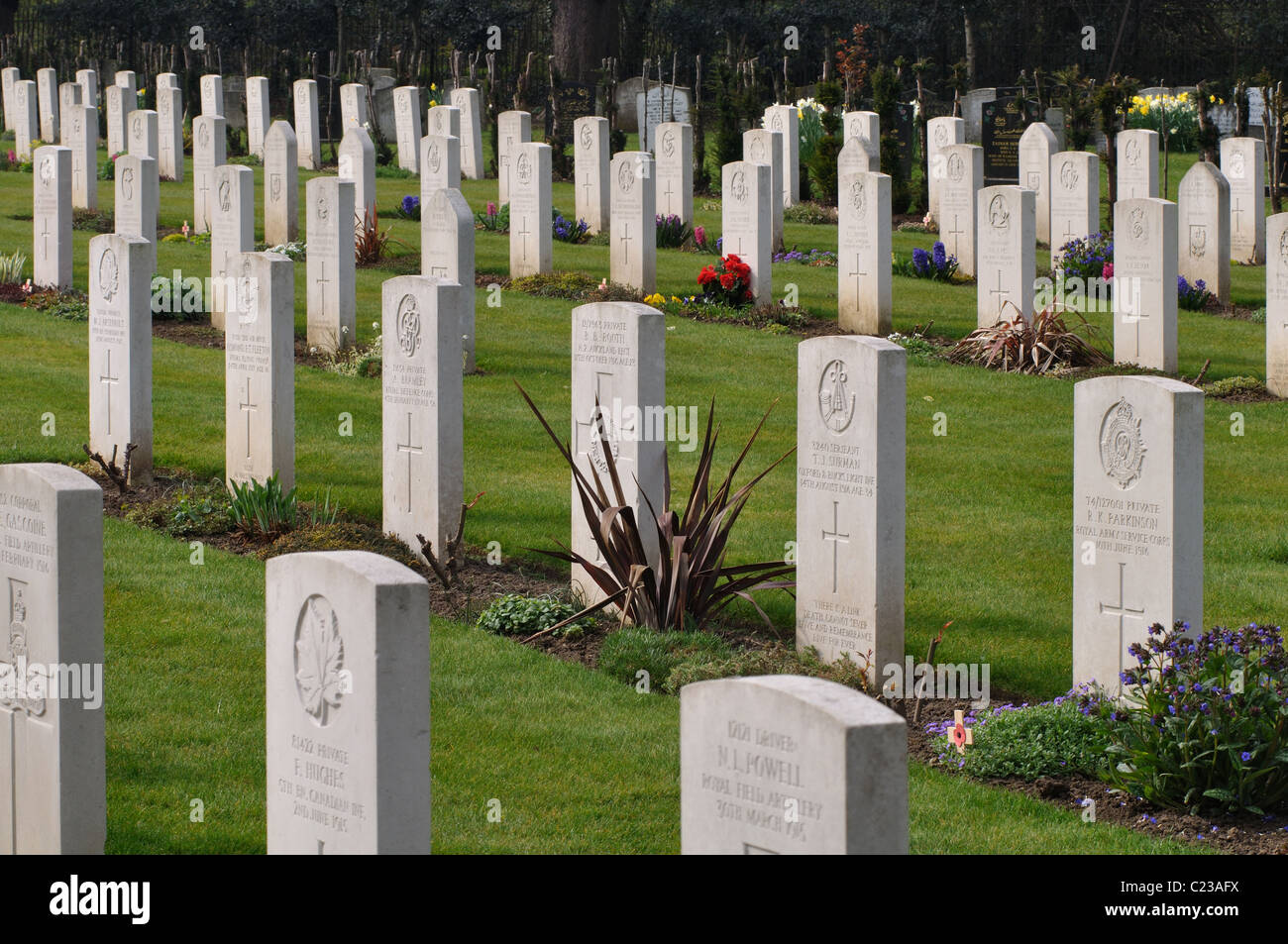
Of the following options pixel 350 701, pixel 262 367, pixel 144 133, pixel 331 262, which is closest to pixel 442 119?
pixel 144 133

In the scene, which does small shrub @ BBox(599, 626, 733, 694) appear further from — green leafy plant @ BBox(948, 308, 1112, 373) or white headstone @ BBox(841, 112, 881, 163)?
white headstone @ BBox(841, 112, 881, 163)

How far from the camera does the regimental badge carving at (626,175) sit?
1755 centimetres

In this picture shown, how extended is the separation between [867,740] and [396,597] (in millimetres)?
1429

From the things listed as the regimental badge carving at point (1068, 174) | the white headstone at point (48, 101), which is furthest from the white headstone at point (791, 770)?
the white headstone at point (48, 101)

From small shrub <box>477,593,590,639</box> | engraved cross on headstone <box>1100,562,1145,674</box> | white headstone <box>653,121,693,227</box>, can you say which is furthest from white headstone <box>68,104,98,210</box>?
engraved cross on headstone <box>1100,562,1145,674</box>

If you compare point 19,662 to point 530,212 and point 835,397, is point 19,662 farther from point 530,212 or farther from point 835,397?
point 530,212

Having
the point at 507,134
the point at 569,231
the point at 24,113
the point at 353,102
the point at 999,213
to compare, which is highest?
the point at 353,102

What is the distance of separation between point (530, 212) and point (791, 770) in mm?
14571

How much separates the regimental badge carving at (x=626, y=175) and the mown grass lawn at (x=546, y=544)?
1157 millimetres

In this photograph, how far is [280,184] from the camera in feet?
62.4

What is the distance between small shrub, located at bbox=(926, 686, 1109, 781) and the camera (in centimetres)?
665

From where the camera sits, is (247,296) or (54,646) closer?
(54,646)

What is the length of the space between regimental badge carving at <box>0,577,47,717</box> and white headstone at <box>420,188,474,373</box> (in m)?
8.22
